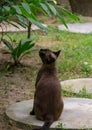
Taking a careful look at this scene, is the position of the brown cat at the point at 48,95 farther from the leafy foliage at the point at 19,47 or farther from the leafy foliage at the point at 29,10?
the leafy foliage at the point at 19,47

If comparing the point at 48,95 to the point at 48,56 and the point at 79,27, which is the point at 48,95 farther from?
the point at 79,27

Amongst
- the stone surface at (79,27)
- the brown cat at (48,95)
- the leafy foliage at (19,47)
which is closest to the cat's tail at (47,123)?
the brown cat at (48,95)

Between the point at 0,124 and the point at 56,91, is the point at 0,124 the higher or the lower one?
the lower one

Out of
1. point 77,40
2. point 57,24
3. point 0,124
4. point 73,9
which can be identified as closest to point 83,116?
point 0,124

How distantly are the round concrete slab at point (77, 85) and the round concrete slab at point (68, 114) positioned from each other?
0.78 meters

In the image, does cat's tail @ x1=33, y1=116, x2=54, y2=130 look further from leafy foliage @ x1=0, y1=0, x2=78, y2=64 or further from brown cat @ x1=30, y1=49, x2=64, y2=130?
leafy foliage @ x1=0, y1=0, x2=78, y2=64

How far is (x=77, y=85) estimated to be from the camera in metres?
6.84

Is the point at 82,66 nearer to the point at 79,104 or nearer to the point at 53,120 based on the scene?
the point at 79,104

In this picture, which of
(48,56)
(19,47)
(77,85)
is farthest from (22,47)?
(48,56)

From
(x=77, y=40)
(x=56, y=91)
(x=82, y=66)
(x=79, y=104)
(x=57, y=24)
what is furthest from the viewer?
(x=57, y=24)

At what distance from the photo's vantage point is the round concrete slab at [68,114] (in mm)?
4805

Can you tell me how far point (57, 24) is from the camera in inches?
528

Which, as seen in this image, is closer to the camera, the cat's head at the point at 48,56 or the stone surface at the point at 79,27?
the cat's head at the point at 48,56

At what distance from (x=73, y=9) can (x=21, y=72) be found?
9.07 m
